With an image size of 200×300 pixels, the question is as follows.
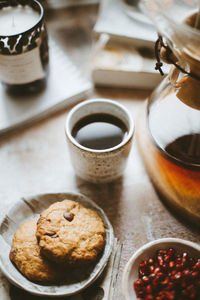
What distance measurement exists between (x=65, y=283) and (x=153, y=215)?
261 millimetres

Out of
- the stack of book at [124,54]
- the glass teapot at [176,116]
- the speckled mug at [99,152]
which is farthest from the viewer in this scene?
the stack of book at [124,54]

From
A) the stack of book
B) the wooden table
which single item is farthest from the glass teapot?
the stack of book

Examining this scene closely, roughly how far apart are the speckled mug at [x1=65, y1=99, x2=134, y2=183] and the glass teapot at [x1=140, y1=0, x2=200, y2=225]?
78 mm

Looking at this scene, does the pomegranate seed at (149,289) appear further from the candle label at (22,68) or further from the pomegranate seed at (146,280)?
the candle label at (22,68)

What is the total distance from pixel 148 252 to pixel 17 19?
2.01ft

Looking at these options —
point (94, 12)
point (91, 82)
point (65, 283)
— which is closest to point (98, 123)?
point (91, 82)

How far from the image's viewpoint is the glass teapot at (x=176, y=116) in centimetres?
Answer: 56

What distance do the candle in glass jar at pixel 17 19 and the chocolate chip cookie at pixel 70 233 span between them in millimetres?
416

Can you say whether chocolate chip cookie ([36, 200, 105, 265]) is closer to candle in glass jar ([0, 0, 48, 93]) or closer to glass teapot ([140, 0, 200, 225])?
glass teapot ([140, 0, 200, 225])

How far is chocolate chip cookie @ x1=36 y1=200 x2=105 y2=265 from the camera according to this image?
632 millimetres

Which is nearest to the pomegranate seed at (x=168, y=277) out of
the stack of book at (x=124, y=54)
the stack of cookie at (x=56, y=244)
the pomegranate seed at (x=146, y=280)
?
the pomegranate seed at (x=146, y=280)

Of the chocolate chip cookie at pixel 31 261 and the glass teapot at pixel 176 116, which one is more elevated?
the glass teapot at pixel 176 116

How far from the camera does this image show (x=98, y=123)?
30.9 inches

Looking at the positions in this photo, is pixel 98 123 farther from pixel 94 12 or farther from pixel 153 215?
pixel 94 12
